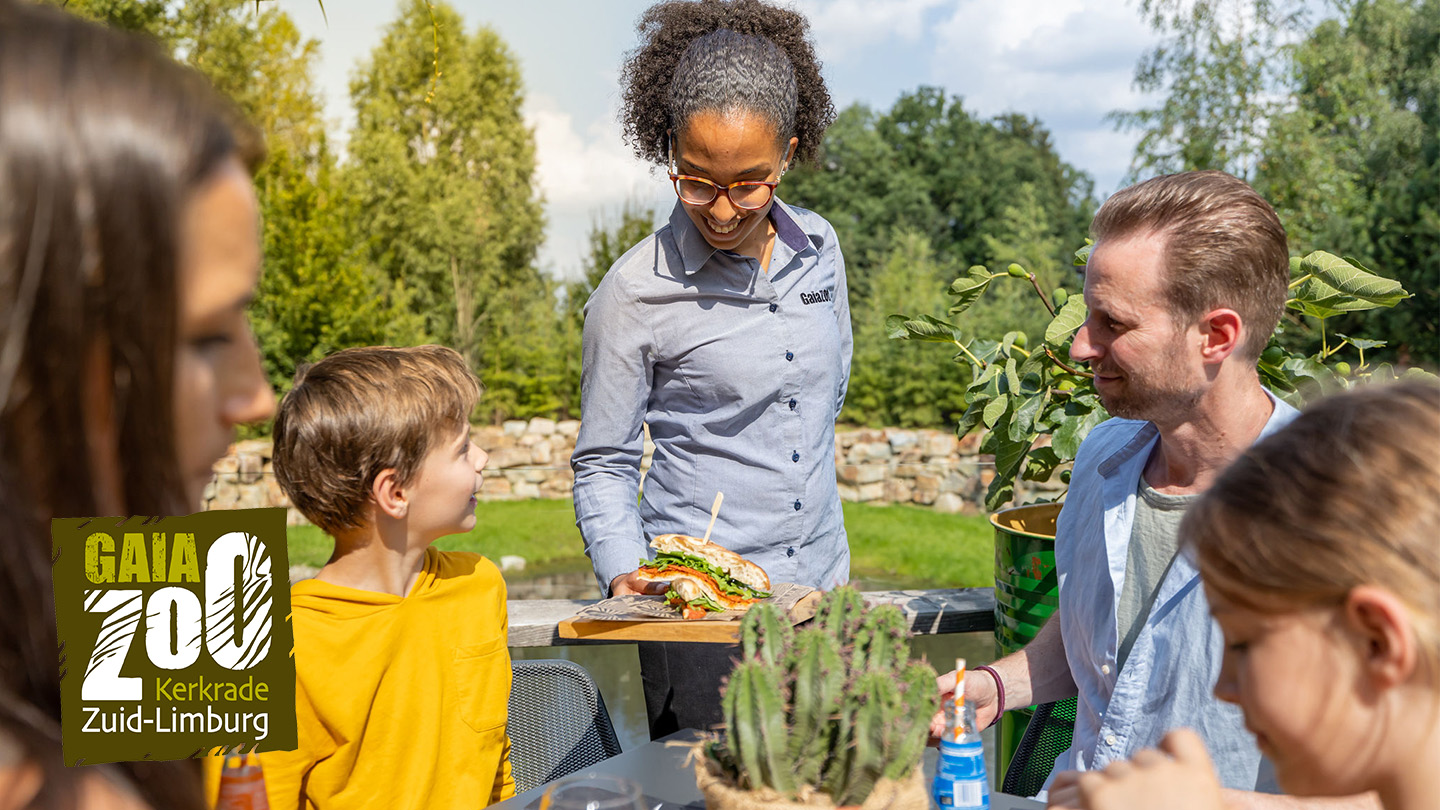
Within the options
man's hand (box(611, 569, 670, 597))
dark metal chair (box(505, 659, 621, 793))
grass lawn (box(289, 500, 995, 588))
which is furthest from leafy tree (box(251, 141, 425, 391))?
man's hand (box(611, 569, 670, 597))

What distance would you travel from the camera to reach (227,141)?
2.40 feet

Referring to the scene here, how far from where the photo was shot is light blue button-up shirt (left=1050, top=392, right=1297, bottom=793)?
6.53 ft

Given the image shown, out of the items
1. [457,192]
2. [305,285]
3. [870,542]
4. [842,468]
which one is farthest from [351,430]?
[457,192]

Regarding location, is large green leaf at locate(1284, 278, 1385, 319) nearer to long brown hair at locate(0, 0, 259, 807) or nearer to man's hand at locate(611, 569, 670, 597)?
man's hand at locate(611, 569, 670, 597)

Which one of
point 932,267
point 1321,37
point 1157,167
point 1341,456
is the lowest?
point 1341,456

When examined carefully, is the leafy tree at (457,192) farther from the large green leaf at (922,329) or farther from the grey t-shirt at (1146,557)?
the grey t-shirt at (1146,557)

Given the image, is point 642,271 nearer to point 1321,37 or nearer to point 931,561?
point 931,561

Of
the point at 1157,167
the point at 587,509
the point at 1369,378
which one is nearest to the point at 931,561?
the point at 1369,378

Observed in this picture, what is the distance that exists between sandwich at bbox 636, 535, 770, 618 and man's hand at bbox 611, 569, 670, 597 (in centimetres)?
1

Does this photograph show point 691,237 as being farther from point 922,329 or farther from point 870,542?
point 870,542

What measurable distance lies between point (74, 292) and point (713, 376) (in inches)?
83.0

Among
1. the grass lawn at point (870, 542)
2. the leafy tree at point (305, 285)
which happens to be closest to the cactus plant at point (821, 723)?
the grass lawn at point (870, 542)

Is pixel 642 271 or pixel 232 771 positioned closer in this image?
pixel 232 771

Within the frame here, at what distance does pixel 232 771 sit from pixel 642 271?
175cm
